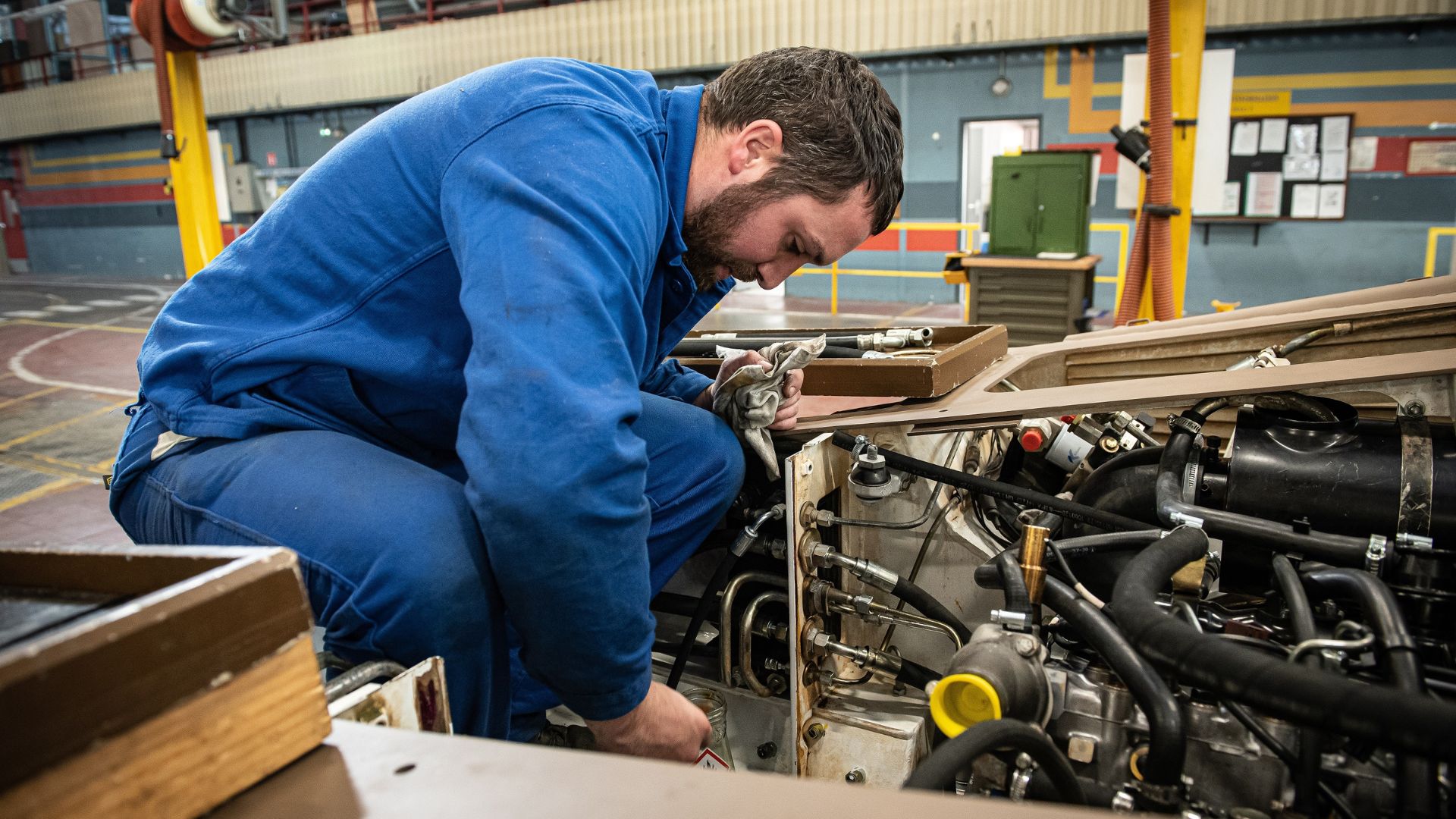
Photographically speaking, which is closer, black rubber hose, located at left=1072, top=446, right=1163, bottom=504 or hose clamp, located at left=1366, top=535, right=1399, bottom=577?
hose clamp, located at left=1366, top=535, right=1399, bottom=577

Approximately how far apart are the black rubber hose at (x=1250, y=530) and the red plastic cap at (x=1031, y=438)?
0.29 m

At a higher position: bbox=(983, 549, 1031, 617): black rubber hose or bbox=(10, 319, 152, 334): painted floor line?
bbox=(983, 549, 1031, 617): black rubber hose

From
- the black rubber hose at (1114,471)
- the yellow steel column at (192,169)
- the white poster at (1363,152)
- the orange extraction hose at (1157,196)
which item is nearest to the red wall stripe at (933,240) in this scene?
the white poster at (1363,152)

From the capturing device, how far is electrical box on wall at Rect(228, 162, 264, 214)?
12.1 m

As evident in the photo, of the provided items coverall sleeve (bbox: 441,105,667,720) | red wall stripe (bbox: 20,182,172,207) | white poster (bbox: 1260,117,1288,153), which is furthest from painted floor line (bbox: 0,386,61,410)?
white poster (bbox: 1260,117,1288,153)

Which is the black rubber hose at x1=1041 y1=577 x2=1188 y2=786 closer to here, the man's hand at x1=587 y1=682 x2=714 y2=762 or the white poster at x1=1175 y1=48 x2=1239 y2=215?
the man's hand at x1=587 y1=682 x2=714 y2=762

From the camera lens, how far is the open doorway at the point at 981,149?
9070 millimetres

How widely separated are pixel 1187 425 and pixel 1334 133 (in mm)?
7729

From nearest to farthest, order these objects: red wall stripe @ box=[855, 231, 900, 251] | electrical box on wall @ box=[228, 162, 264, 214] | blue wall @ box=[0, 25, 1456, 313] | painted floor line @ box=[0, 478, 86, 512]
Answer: painted floor line @ box=[0, 478, 86, 512] → blue wall @ box=[0, 25, 1456, 313] → red wall stripe @ box=[855, 231, 900, 251] → electrical box on wall @ box=[228, 162, 264, 214]

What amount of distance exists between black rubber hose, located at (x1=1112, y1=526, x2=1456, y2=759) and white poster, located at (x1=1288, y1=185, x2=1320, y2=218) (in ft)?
26.6

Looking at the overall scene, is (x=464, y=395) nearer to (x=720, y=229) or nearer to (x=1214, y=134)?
(x=720, y=229)

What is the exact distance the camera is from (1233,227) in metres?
7.92

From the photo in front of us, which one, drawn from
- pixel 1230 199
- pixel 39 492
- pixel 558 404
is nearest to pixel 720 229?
pixel 558 404

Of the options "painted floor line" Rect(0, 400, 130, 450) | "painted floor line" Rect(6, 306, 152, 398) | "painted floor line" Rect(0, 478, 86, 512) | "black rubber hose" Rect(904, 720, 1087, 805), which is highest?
"black rubber hose" Rect(904, 720, 1087, 805)
